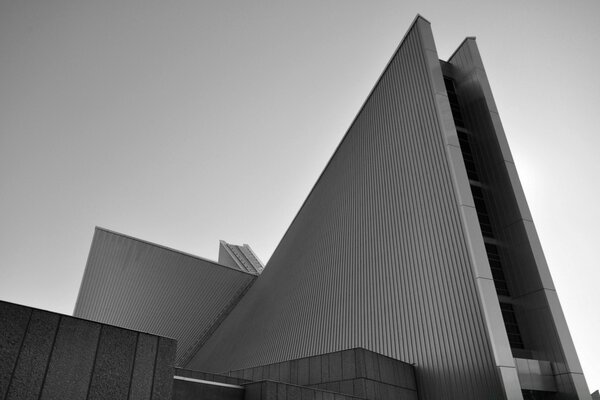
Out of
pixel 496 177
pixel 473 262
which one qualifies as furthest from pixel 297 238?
pixel 473 262

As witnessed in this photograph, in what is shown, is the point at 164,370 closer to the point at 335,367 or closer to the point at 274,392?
the point at 274,392

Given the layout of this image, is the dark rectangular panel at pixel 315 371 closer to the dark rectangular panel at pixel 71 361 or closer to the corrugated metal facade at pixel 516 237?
the corrugated metal facade at pixel 516 237

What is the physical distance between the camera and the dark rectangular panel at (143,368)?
19.6 ft

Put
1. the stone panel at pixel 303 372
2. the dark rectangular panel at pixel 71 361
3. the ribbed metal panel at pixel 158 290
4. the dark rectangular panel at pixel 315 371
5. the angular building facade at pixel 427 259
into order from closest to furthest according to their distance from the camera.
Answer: the dark rectangular panel at pixel 71 361 < the angular building facade at pixel 427 259 < the dark rectangular panel at pixel 315 371 < the stone panel at pixel 303 372 < the ribbed metal panel at pixel 158 290

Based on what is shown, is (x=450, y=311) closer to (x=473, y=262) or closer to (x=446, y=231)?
(x=473, y=262)

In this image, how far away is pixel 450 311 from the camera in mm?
13133

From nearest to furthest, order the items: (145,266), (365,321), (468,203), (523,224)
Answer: (468,203) < (523,224) < (365,321) < (145,266)

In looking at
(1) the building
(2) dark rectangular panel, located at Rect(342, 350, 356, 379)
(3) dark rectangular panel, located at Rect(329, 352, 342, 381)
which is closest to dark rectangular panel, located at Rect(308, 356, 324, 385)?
(1) the building

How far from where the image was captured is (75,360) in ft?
18.2

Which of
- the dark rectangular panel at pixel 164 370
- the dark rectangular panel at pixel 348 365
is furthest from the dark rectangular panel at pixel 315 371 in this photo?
the dark rectangular panel at pixel 164 370

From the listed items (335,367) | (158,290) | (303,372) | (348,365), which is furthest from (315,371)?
(158,290)

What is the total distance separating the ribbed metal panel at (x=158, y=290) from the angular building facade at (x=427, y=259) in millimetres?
8723

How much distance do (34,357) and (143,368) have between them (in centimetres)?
138

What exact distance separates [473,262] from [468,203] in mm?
2087
